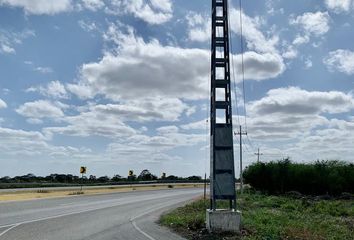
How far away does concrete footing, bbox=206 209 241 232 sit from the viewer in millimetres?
17891

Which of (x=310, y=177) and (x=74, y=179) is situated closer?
(x=310, y=177)

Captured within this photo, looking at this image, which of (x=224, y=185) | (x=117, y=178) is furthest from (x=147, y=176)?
(x=224, y=185)

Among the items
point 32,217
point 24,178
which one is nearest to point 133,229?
point 32,217

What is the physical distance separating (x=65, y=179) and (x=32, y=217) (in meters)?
85.8

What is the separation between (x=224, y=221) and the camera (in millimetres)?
17969

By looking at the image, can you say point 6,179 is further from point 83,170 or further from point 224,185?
point 224,185

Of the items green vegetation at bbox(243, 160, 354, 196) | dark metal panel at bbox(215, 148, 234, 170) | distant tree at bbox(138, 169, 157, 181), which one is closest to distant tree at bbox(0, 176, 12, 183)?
distant tree at bbox(138, 169, 157, 181)

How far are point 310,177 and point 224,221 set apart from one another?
4634cm

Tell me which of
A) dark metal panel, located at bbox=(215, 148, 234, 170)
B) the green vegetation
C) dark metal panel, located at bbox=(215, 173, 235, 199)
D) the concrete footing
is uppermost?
the green vegetation

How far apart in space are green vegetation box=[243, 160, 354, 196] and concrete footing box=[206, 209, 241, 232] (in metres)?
45.4

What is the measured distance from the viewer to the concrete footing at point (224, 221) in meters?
17.9

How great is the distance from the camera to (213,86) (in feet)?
62.5

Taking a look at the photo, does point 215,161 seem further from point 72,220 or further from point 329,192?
point 329,192

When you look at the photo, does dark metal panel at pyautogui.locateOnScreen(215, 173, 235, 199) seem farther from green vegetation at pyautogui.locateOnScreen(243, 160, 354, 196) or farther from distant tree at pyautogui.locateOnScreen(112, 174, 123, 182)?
distant tree at pyautogui.locateOnScreen(112, 174, 123, 182)
